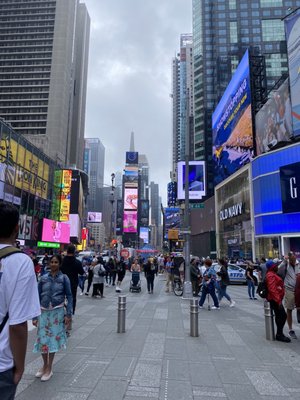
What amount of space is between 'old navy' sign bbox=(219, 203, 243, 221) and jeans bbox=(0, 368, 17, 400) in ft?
151

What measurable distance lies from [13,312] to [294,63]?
1611 inches

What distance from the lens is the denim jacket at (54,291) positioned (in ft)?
17.5

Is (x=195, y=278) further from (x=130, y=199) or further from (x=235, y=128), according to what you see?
(x=130, y=199)

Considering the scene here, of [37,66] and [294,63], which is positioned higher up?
[37,66]

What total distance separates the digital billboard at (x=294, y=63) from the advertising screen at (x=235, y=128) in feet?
36.0

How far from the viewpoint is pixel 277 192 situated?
125ft

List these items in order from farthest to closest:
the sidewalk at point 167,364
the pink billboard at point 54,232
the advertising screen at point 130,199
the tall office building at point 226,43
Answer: the advertising screen at point 130,199
the tall office building at point 226,43
the pink billboard at point 54,232
the sidewalk at point 167,364

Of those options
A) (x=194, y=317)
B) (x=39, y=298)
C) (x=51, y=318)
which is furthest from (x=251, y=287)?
(x=39, y=298)

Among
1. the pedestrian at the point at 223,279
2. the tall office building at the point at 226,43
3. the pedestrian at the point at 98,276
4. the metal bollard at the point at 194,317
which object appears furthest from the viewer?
the tall office building at the point at 226,43

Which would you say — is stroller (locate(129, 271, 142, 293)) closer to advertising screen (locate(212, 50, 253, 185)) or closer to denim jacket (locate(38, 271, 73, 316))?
denim jacket (locate(38, 271, 73, 316))

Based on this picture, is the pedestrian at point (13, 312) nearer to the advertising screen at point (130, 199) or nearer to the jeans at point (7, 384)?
the jeans at point (7, 384)

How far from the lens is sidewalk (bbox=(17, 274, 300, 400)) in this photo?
178 inches

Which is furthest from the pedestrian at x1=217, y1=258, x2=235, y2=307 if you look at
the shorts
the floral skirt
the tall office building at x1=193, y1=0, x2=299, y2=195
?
the tall office building at x1=193, y1=0, x2=299, y2=195

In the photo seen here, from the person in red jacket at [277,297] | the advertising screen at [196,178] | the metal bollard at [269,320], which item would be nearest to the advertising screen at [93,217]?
the advertising screen at [196,178]
